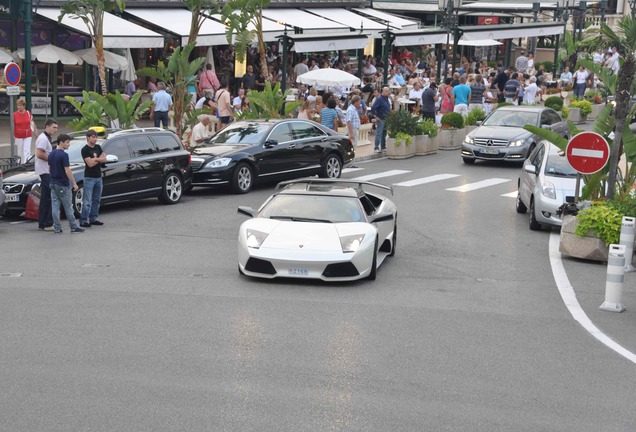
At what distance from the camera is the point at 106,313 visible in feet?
40.1

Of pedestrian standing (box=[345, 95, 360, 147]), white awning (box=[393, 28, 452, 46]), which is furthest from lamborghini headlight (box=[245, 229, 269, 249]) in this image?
white awning (box=[393, 28, 452, 46])

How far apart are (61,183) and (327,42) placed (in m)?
19.1

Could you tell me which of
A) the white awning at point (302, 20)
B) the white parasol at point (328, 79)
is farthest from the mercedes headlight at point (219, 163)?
the white awning at point (302, 20)

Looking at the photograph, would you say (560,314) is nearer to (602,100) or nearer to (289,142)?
(289,142)

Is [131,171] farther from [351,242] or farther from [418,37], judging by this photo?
[418,37]

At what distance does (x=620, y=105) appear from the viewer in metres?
18.0

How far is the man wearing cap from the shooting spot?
18875 mm

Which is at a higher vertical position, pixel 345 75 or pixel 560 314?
pixel 345 75

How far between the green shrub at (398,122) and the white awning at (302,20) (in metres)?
11.3

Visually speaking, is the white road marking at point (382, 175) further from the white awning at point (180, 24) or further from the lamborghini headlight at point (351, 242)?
the lamborghini headlight at point (351, 242)

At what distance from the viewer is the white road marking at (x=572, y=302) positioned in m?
11.7

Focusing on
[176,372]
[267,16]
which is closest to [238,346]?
[176,372]

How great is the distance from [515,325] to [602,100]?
36.3 meters

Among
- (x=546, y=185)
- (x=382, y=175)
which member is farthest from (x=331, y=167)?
(x=546, y=185)
